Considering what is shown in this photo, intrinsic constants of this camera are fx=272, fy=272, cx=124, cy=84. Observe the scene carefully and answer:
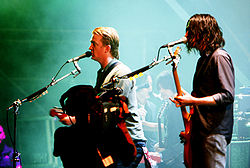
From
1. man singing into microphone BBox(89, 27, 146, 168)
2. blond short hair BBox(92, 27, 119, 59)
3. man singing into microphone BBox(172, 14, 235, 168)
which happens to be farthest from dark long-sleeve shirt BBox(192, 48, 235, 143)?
blond short hair BBox(92, 27, 119, 59)

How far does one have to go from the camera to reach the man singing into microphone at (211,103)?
1675mm

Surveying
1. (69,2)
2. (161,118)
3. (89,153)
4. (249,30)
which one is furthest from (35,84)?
(249,30)

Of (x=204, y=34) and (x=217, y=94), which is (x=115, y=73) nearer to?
(x=204, y=34)

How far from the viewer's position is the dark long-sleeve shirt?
167cm

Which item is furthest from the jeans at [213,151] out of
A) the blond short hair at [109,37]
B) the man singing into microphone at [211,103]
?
the blond short hair at [109,37]

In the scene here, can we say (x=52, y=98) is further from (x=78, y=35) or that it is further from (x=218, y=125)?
(x=218, y=125)

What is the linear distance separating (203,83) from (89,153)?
0.88 metres

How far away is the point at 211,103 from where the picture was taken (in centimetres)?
165

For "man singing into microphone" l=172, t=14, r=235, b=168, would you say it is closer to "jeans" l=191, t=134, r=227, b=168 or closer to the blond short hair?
"jeans" l=191, t=134, r=227, b=168

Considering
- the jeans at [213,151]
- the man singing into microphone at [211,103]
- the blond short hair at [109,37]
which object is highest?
the blond short hair at [109,37]

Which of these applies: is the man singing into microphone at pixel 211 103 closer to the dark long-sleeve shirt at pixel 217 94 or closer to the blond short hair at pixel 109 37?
the dark long-sleeve shirt at pixel 217 94

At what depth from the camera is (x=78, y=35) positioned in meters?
5.21

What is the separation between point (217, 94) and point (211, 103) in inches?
2.9

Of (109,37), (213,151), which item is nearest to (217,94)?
(213,151)
